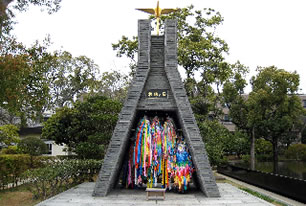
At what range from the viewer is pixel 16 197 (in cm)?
972

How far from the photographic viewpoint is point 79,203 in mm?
6754

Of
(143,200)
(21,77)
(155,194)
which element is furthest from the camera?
(155,194)

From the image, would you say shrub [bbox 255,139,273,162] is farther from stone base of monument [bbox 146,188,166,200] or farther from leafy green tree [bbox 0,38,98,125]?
leafy green tree [bbox 0,38,98,125]

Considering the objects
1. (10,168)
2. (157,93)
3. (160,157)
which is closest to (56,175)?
(160,157)

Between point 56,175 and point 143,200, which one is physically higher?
point 56,175

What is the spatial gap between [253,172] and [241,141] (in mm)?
9518

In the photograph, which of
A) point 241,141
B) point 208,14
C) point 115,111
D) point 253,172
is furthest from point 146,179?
point 241,141

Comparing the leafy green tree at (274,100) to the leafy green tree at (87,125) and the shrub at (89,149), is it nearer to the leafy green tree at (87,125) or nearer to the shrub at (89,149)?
the leafy green tree at (87,125)

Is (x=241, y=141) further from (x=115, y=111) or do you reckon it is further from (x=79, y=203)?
(x=79, y=203)

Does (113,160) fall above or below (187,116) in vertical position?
below

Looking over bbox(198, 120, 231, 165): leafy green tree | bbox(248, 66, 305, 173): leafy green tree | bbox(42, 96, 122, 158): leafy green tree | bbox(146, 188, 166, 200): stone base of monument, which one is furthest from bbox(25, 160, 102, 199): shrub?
bbox(248, 66, 305, 173): leafy green tree

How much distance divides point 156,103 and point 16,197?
5.66m

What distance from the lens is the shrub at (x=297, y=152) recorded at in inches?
1003

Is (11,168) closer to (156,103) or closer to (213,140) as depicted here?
(156,103)
